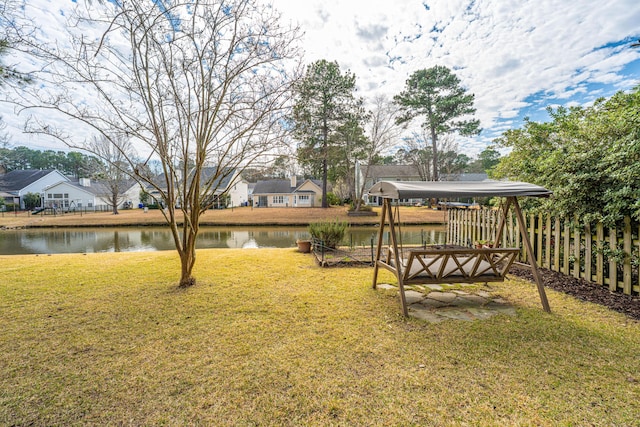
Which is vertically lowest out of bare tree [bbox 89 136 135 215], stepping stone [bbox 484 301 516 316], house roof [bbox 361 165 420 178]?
stepping stone [bbox 484 301 516 316]

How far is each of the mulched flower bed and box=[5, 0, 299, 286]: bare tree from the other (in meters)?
5.51

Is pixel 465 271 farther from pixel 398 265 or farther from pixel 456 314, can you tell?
pixel 398 265

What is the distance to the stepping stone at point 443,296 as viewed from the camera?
4332 millimetres

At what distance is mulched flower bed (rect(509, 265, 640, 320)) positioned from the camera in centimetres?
378

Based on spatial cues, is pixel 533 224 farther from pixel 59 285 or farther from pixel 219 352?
pixel 59 285

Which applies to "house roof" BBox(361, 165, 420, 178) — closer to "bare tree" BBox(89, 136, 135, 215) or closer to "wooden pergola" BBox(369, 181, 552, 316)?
"bare tree" BBox(89, 136, 135, 215)

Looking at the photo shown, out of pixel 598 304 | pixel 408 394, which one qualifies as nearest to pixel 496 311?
pixel 598 304

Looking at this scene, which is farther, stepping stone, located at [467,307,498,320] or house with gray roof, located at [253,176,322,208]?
house with gray roof, located at [253,176,322,208]

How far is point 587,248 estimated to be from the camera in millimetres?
4613

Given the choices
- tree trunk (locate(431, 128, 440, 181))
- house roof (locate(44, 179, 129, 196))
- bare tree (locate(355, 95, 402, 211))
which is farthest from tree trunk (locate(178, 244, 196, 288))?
house roof (locate(44, 179, 129, 196))

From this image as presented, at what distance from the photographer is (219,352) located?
2785 mm

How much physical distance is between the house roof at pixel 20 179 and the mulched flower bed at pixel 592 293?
5409cm

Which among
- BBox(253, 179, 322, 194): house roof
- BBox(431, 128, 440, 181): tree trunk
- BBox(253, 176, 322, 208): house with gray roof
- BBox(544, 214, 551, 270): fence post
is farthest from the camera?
BBox(253, 179, 322, 194): house roof

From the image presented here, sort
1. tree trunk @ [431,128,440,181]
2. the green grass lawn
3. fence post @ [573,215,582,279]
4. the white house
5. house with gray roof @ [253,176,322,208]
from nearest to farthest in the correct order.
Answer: the green grass lawn → fence post @ [573,215,582,279] → tree trunk @ [431,128,440,181] → the white house → house with gray roof @ [253,176,322,208]
